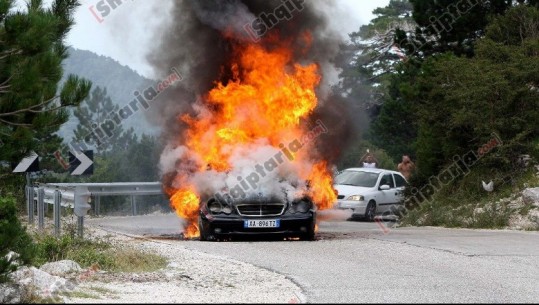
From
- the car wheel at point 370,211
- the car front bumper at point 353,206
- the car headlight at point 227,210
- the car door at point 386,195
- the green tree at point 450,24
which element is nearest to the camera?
the car headlight at point 227,210

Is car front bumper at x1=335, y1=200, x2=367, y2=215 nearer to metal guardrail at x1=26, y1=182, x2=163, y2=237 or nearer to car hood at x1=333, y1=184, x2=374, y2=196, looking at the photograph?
car hood at x1=333, y1=184, x2=374, y2=196

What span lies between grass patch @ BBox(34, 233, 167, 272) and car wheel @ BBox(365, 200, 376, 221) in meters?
13.8

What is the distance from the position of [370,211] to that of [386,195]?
3.95ft

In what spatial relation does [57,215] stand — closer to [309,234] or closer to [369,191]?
[309,234]

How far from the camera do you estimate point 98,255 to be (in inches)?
543

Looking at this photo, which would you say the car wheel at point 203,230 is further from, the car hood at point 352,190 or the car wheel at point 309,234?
the car hood at point 352,190

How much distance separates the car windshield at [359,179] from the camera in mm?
29219

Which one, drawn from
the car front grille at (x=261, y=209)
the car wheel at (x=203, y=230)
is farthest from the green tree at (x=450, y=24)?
the car wheel at (x=203, y=230)

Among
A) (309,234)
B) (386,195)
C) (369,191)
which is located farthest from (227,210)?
(386,195)

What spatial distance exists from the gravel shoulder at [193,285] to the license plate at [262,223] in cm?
324

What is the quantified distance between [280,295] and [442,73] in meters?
15.3

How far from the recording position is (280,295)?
422 inches

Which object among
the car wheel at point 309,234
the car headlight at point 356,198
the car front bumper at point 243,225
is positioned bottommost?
the car wheel at point 309,234

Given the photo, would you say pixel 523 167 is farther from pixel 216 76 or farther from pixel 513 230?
pixel 216 76
